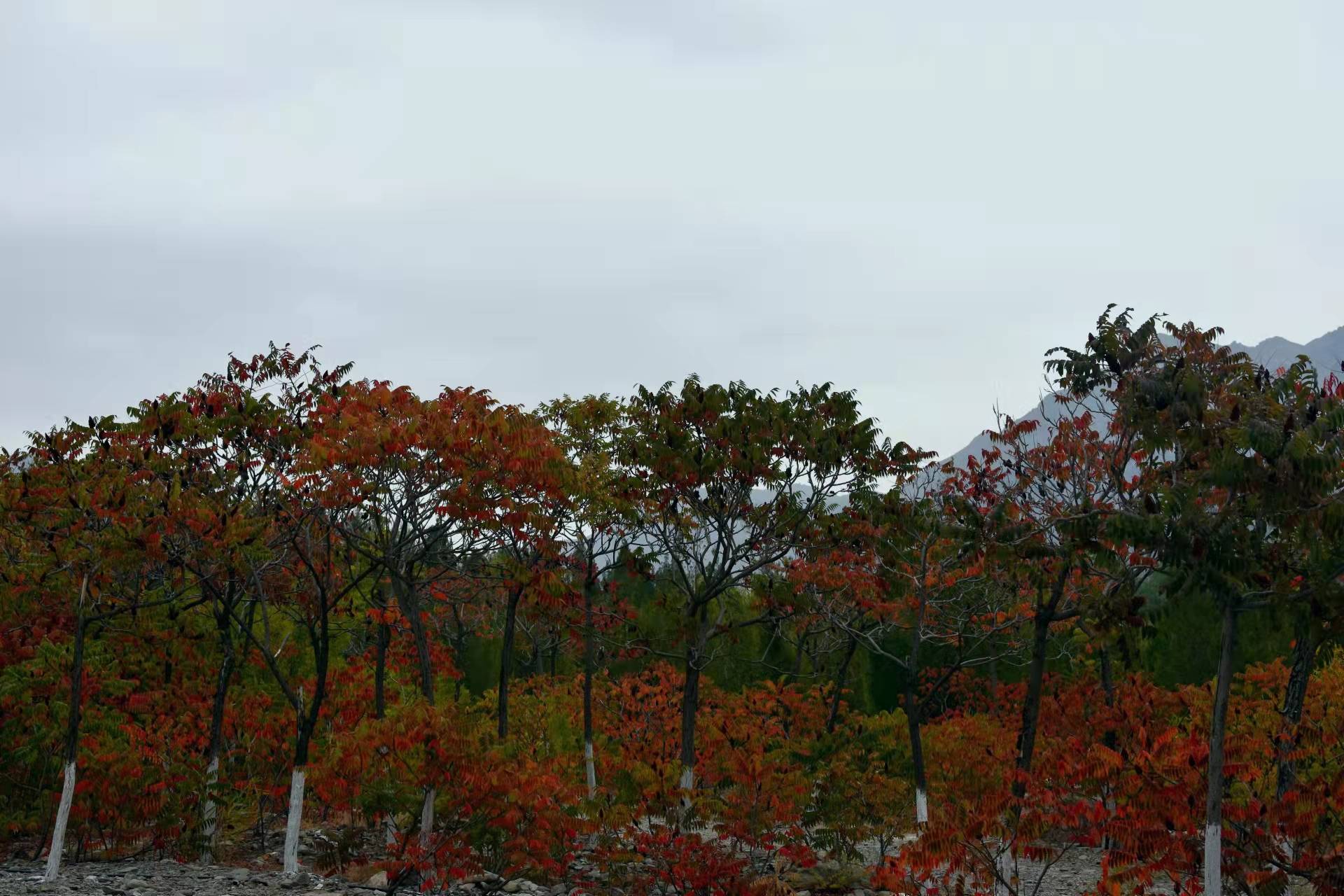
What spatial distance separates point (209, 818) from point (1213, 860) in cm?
1463

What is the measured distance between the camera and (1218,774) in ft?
32.0

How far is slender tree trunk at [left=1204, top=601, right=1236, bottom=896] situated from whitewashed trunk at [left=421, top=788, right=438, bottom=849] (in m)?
9.13

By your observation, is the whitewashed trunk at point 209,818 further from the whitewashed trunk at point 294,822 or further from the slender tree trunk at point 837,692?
the slender tree trunk at point 837,692

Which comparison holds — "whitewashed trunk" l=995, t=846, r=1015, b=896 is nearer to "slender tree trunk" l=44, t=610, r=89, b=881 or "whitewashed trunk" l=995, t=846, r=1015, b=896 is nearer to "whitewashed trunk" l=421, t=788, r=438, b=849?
"whitewashed trunk" l=421, t=788, r=438, b=849

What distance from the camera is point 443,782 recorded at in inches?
559

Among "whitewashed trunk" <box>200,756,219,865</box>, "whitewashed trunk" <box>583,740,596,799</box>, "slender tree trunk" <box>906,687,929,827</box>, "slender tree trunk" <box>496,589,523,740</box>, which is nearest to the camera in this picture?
"whitewashed trunk" <box>200,756,219,865</box>

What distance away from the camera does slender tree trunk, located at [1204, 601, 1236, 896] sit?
9.55 meters

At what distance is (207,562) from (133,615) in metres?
2.00

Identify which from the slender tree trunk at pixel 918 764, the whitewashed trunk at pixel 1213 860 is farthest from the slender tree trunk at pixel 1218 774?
the slender tree trunk at pixel 918 764

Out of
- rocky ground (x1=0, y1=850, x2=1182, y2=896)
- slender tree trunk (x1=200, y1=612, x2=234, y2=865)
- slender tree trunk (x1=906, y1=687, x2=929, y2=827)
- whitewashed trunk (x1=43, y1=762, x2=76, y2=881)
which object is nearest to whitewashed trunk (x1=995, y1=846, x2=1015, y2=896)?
rocky ground (x1=0, y1=850, x2=1182, y2=896)

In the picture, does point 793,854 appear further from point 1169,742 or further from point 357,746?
point 357,746

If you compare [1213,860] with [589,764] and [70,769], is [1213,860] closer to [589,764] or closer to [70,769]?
[70,769]

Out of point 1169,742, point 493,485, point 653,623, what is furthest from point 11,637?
point 653,623

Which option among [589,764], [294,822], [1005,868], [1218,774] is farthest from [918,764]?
[294,822]
